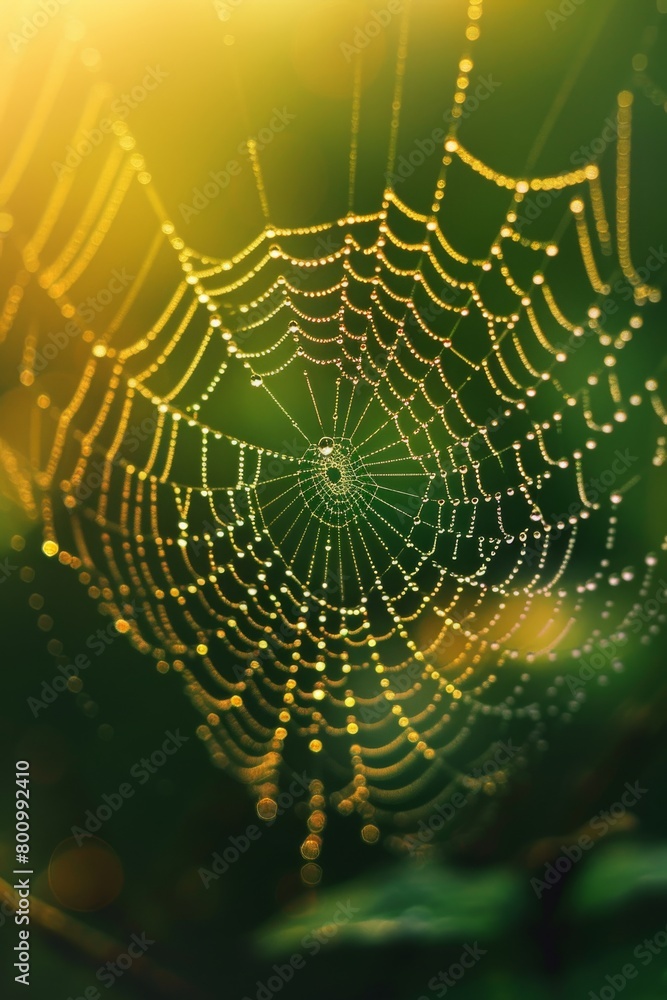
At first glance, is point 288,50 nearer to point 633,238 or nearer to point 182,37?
point 182,37

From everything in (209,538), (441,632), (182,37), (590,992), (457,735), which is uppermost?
(182,37)

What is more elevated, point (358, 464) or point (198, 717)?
point (358, 464)

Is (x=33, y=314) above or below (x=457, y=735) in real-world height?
above

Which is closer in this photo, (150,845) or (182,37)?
(182,37)

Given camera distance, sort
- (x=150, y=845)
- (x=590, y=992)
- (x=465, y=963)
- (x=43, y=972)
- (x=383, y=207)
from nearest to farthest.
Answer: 1. (x=590, y=992)
2. (x=465, y=963)
3. (x=43, y=972)
4. (x=383, y=207)
5. (x=150, y=845)

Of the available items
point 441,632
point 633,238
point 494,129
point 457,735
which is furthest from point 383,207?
point 457,735

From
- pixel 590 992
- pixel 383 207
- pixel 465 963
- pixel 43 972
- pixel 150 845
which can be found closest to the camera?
pixel 590 992
